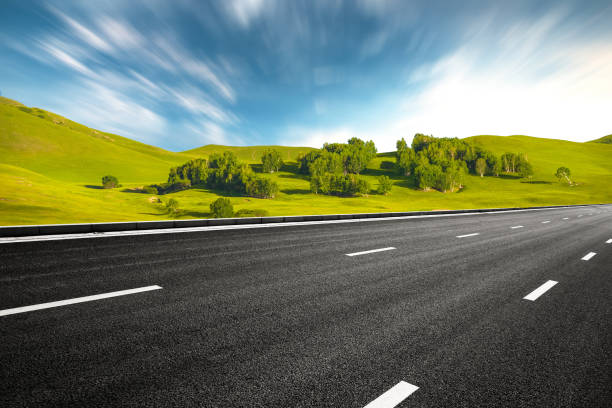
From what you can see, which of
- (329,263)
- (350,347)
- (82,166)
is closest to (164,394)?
(350,347)

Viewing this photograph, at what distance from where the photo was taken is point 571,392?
108 inches

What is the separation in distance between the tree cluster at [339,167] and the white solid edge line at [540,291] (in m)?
85.2

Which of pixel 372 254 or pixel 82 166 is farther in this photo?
pixel 82 166

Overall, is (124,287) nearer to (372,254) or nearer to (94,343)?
(94,343)

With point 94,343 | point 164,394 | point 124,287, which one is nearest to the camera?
point 164,394

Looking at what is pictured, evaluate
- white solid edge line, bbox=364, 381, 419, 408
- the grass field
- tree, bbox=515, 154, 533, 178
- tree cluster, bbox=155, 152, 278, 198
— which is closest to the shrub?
the grass field

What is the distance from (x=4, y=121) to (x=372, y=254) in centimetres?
22445

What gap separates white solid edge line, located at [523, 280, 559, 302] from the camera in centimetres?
524

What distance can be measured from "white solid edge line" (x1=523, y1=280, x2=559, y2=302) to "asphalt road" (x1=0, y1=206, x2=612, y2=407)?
0.27 feet

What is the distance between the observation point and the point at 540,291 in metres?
5.61

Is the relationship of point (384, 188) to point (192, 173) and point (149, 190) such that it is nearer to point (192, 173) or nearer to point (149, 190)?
point (149, 190)

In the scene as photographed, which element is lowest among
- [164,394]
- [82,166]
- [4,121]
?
[164,394]

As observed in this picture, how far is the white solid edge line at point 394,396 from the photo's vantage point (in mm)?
2389

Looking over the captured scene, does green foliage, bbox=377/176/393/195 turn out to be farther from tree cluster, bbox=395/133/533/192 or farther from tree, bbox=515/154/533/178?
tree, bbox=515/154/533/178
